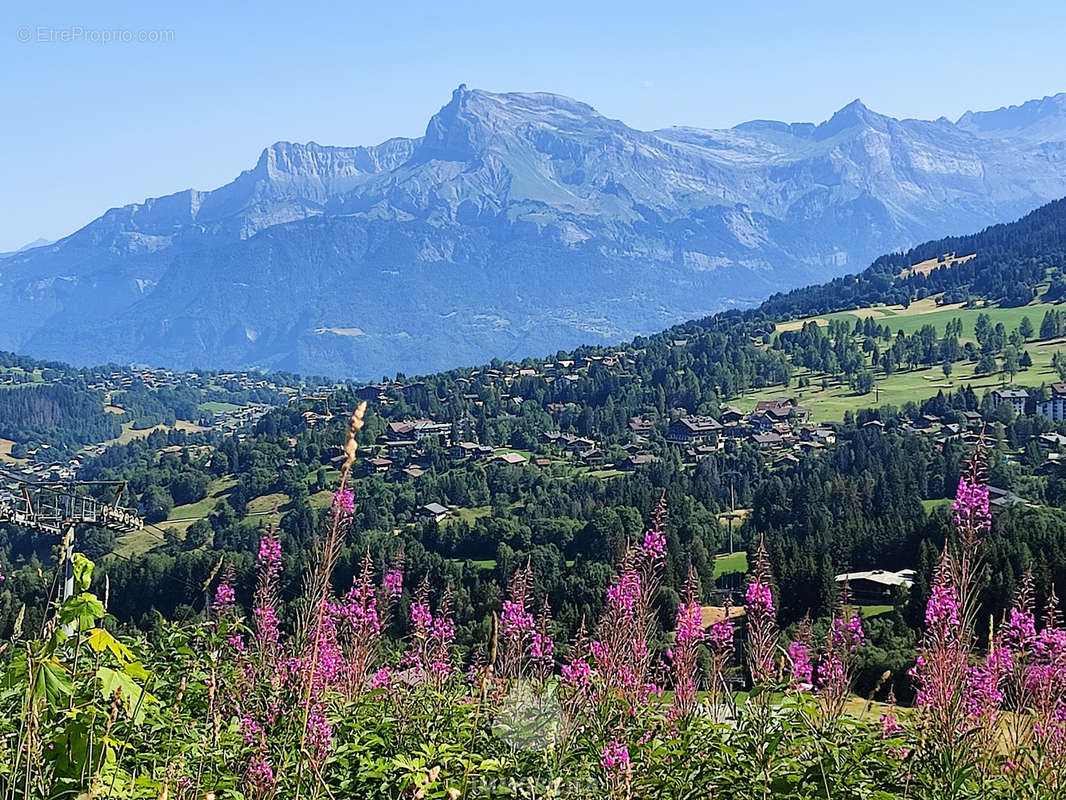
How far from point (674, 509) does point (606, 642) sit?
3244 inches

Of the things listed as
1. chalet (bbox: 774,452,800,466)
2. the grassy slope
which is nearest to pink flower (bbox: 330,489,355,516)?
chalet (bbox: 774,452,800,466)

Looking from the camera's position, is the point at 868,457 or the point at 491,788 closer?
the point at 491,788

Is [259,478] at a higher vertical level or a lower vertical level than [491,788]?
lower

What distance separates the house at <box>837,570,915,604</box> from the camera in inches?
2045

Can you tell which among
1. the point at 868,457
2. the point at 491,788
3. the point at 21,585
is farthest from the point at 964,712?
the point at 868,457

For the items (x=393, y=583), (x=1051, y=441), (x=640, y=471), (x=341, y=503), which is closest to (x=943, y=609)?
(x=341, y=503)

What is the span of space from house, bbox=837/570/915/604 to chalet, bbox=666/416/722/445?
72022 millimetres

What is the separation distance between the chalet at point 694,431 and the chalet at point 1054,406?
108 ft

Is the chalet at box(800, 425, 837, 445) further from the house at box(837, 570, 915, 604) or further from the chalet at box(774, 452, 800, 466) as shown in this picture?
the house at box(837, 570, 915, 604)

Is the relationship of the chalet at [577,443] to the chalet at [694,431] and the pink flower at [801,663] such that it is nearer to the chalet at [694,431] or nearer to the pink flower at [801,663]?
the chalet at [694,431]

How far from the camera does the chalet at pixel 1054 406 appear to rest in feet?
376

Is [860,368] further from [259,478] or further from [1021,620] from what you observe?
[1021,620]

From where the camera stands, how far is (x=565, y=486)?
109 meters

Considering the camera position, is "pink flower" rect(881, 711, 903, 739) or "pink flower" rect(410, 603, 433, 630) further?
"pink flower" rect(410, 603, 433, 630)
